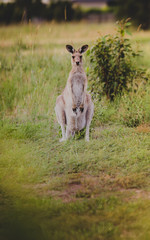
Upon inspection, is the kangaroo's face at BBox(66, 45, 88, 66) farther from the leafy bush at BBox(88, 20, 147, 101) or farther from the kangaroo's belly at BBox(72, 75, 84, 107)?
the leafy bush at BBox(88, 20, 147, 101)

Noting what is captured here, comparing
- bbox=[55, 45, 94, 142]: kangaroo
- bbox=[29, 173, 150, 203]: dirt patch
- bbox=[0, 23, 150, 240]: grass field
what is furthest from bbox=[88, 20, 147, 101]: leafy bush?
bbox=[29, 173, 150, 203]: dirt patch

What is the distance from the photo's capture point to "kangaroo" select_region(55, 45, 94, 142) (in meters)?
5.57

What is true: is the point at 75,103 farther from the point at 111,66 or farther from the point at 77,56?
the point at 111,66

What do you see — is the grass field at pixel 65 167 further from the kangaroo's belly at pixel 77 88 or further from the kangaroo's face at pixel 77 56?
the kangaroo's face at pixel 77 56

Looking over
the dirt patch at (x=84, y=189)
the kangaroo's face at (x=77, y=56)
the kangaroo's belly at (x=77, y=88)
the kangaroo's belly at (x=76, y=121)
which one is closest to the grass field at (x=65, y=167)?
the dirt patch at (x=84, y=189)

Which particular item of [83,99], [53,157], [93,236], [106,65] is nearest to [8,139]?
[53,157]

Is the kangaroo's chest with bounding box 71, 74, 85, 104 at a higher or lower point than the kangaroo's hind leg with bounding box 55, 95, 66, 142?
higher

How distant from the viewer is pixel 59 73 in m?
8.41

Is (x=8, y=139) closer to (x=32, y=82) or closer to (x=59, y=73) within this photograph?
(x=32, y=82)

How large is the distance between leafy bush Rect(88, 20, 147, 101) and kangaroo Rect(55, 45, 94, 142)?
1.50 meters

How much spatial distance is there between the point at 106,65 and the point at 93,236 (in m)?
4.70

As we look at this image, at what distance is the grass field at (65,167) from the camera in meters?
3.64

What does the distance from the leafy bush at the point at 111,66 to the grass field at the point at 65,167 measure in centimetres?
31

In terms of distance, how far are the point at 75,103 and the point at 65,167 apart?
3.64 ft
